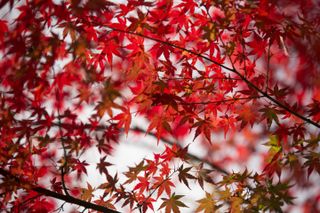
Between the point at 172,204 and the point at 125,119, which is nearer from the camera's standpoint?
the point at 125,119

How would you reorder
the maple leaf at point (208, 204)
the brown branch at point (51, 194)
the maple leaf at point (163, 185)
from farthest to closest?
the maple leaf at point (163, 185), the maple leaf at point (208, 204), the brown branch at point (51, 194)

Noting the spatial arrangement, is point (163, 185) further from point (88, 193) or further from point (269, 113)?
point (269, 113)

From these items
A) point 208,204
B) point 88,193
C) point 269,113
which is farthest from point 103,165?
point 269,113

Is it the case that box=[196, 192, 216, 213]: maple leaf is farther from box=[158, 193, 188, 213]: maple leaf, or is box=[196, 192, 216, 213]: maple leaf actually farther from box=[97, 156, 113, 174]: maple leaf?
box=[97, 156, 113, 174]: maple leaf

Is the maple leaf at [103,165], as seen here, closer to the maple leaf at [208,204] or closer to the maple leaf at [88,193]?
the maple leaf at [88,193]

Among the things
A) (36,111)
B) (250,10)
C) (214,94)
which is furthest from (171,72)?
(36,111)

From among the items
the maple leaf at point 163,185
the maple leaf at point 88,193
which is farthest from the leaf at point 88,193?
the maple leaf at point 163,185

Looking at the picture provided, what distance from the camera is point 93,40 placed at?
2.93 metres

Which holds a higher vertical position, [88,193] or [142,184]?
[142,184]

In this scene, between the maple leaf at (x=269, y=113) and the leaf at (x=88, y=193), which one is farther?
the leaf at (x=88, y=193)

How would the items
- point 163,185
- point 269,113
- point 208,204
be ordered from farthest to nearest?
1. point 163,185
2. point 208,204
3. point 269,113

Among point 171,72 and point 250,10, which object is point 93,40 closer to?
point 171,72

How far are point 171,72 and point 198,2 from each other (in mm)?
513

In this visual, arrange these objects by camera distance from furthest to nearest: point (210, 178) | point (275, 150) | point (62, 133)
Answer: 1. point (210, 178)
2. point (275, 150)
3. point (62, 133)
